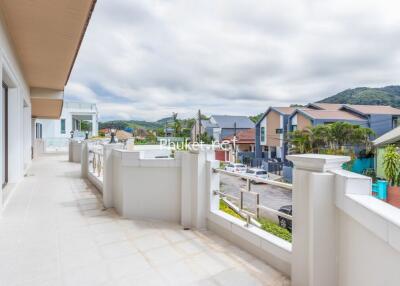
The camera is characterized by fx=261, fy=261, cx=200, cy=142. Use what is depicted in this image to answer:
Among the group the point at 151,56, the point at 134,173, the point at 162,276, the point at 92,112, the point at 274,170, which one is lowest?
the point at 274,170

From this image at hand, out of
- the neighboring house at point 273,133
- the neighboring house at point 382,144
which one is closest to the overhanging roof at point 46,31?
the neighboring house at point 382,144

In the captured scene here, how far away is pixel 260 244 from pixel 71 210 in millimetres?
3384

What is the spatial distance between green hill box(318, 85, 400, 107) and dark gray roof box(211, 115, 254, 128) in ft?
60.5

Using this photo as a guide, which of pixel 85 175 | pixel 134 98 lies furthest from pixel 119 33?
pixel 134 98

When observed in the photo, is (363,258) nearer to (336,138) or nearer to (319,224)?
(319,224)

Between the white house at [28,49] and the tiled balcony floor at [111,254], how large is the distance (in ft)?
4.06

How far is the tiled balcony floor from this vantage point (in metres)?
2.33

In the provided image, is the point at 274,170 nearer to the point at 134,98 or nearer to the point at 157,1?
the point at 157,1

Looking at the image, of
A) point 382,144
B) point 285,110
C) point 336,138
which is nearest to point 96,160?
point 382,144

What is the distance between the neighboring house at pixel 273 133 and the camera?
23948 millimetres

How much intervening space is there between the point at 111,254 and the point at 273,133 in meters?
24.0

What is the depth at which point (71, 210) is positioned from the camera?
4508 mm

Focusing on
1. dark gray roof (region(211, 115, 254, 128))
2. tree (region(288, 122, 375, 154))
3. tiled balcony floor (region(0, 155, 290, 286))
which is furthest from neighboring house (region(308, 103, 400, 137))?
tiled balcony floor (region(0, 155, 290, 286))

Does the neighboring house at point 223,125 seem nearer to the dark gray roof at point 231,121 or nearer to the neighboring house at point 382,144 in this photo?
the dark gray roof at point 231,121
